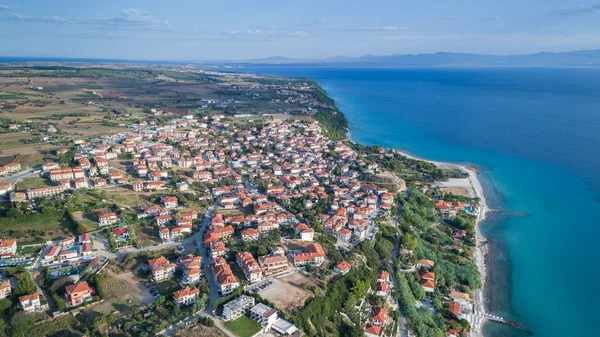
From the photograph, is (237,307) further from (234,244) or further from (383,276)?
(383,276)

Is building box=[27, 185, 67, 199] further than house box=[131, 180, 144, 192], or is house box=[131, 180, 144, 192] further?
house box=[131, 180, 144, 192]

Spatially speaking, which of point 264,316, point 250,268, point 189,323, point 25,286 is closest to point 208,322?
point 189,323

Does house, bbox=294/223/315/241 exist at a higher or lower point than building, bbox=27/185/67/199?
lower

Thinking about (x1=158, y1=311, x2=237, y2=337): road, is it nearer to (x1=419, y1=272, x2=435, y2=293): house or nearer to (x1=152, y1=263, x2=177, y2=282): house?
(x1=152, y1=263, x2=177, y2=282): house

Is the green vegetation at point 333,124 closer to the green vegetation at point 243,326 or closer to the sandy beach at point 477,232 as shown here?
the sandy beach at point 477,232

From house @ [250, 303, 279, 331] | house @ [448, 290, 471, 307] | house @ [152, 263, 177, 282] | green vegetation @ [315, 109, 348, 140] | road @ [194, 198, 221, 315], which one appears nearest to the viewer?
house @ [250, 303, 279, 331]

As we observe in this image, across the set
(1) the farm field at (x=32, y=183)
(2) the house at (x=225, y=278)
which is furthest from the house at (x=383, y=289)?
(1) the farm field at (x=32, y=183)

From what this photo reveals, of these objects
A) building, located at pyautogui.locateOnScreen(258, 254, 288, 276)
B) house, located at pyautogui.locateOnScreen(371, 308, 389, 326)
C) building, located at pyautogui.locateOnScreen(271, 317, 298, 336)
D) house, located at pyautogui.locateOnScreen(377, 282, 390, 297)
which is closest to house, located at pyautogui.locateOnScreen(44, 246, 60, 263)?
building, located at pyautogui.locateOnScreen(258, 254, 288, 276)
